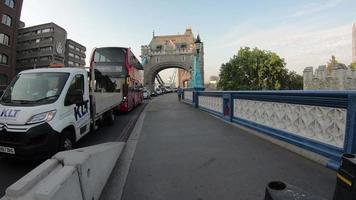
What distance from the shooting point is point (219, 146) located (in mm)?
6711

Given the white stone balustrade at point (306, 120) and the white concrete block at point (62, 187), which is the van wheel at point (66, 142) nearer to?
the white concrete block at point (62, 187)

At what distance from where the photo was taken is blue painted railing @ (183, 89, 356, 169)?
15.1 feet

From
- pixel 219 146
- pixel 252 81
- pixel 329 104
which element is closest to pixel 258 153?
pixel 219 146

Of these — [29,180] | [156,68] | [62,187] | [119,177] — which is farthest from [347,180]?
[156,68]

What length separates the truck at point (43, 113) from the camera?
205 inches

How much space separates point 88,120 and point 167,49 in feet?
243

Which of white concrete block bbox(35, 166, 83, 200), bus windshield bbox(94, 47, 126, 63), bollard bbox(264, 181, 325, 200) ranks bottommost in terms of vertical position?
white concrete block bbox(35, 166, 83, 200)

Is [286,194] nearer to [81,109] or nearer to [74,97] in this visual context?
[74,97]

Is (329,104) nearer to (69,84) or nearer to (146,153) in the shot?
(146,153)

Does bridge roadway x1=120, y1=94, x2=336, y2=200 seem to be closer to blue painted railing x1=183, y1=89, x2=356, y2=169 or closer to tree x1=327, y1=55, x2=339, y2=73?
blue painted railing x1=183, y1=89, x2=356, y2=169

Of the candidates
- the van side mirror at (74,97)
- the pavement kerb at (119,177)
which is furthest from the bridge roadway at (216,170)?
the van side mirror at (74,97)

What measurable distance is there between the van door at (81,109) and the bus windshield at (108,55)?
8.36 metres

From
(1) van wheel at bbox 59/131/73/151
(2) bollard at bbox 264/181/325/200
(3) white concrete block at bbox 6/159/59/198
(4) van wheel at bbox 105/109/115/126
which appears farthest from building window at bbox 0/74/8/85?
(2) bollard at bbox 264/181/325/200

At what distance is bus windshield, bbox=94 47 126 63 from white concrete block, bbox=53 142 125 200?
11883 millimetres
